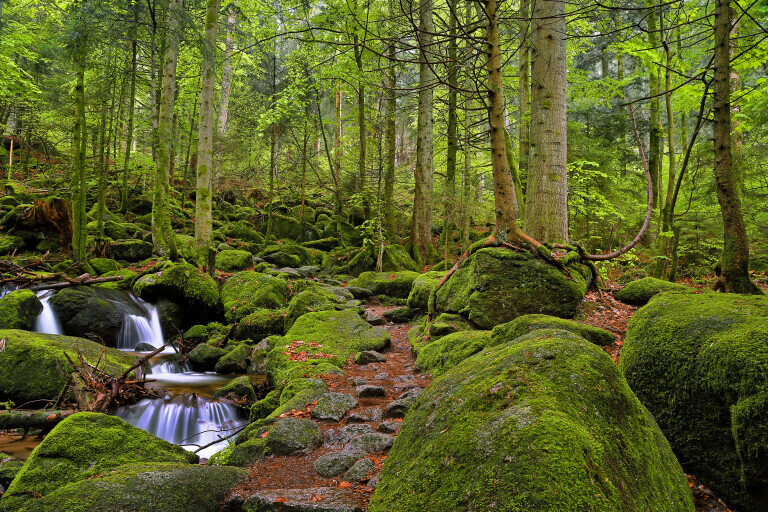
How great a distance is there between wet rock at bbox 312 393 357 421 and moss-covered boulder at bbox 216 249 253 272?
1077cm

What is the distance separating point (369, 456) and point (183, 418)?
159 inches

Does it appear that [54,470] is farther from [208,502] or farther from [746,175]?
[746,175]

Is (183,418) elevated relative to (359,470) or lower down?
lower down

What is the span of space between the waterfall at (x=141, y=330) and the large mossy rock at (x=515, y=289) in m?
7.68

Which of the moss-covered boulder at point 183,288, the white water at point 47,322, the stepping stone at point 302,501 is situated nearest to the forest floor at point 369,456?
the stepping stone at point 302,501

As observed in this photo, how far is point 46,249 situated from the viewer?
13.5m

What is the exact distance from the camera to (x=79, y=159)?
10555 mm

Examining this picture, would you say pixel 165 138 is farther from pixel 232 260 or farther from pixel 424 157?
pixel 424 157

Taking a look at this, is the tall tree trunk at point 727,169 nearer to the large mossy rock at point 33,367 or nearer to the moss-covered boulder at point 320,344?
the moss-covered boulder at point 320,344

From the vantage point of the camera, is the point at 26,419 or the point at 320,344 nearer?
the point at 26,419

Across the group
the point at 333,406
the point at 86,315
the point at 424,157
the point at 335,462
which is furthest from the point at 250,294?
the point at 335,462

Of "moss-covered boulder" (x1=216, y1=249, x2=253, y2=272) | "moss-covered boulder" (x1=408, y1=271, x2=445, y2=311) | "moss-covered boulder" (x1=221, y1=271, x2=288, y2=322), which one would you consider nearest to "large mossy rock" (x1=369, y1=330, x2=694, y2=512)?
"moss-covered boulder" (x1=408, y1=271, x2=445, y2=311)

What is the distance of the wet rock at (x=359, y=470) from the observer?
10.2ft

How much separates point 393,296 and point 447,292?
17.0 feet
